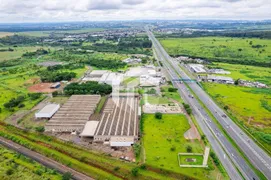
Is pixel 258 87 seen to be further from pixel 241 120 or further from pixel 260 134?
pixel 260 134

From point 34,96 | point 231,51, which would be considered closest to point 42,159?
point 34,96

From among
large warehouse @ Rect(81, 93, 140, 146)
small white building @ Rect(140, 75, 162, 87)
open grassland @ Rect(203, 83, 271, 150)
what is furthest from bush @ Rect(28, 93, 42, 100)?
→ open grassland @ Rect(203, 83, 271, 150)

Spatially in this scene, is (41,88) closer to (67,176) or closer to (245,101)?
(67,176)

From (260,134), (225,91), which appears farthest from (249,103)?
(260,134)

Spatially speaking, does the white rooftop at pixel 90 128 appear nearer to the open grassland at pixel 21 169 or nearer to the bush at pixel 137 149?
the bush at pixel 137 149

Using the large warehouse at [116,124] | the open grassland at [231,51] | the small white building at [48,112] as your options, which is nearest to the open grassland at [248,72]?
the open grassland at [231,51]

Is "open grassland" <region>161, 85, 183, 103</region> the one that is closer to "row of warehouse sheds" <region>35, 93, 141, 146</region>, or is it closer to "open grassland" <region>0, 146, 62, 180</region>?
"row of warehouse sheds" <region>35, 93, 141, 146</region>
